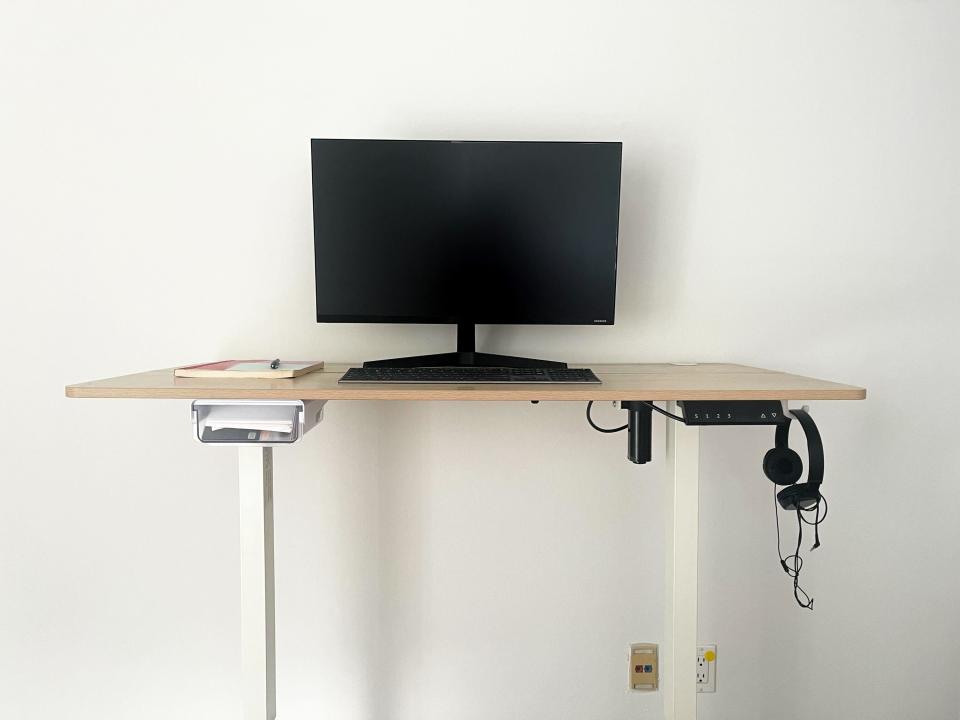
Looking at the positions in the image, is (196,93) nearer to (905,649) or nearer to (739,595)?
(739,595)

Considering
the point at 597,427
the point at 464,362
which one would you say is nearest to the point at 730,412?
the point at 597,427

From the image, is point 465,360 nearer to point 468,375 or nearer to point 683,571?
point 468,375

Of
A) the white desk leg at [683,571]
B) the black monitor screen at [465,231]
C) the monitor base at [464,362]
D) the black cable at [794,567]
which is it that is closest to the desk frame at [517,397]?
the white desk leg at [683,571]

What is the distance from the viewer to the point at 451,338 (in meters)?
1.78

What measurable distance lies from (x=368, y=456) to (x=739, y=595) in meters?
1.12

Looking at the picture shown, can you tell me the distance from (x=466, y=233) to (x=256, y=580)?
93cm

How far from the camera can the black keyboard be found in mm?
1305

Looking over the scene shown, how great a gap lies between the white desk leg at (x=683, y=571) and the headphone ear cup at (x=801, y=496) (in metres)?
0.20

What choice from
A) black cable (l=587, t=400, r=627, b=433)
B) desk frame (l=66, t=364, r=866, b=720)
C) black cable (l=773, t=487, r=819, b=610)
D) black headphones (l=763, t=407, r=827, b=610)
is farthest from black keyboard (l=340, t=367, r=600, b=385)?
black cable (l=773, t=487, r=819, b=610)

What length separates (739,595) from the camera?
1.81 m

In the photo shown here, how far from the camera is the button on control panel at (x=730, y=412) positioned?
1.25 meters

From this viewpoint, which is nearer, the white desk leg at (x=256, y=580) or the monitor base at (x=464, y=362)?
the white desk leg at (x=256, y=580)

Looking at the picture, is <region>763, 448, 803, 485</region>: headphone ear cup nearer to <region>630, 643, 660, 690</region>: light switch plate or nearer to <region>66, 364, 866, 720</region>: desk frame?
<region>66, 364, 866, 720</region>: desk frame

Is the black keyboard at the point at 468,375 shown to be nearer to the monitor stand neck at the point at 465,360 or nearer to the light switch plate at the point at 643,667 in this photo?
the monitor stand neck at the point at 465,360
